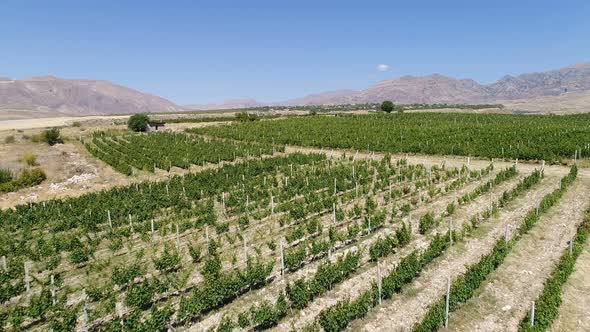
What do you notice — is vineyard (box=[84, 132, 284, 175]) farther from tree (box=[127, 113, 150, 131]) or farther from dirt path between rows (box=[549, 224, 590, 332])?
dirt path between rows (box=[549, 224, 590, 332])

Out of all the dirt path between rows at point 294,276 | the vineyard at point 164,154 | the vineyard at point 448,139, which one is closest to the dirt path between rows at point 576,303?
the dirt path between rows at point 294,276

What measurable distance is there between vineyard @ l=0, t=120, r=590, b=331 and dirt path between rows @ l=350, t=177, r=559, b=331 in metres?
0.06

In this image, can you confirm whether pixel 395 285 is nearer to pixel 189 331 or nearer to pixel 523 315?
pixel 523 315

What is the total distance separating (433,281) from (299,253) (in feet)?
16.0

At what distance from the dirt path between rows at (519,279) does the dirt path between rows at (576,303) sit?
0.74 m

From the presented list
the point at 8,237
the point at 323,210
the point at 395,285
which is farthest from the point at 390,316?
the point at 8,237

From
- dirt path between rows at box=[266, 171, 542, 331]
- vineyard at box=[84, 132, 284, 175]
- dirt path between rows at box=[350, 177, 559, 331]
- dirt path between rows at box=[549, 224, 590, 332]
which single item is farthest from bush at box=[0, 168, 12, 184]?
dirt path between rows at box=[549, 224, 590, 332]

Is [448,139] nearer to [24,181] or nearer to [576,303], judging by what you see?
[576,303]

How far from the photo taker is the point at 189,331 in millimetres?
10781

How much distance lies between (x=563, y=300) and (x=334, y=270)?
714 cm

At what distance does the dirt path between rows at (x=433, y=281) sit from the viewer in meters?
11.1

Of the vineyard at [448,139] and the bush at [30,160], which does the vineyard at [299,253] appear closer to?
the vineyard at [448,139]

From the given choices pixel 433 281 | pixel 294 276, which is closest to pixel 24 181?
pixel 294 276

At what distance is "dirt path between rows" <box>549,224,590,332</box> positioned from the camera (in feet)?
34.8
